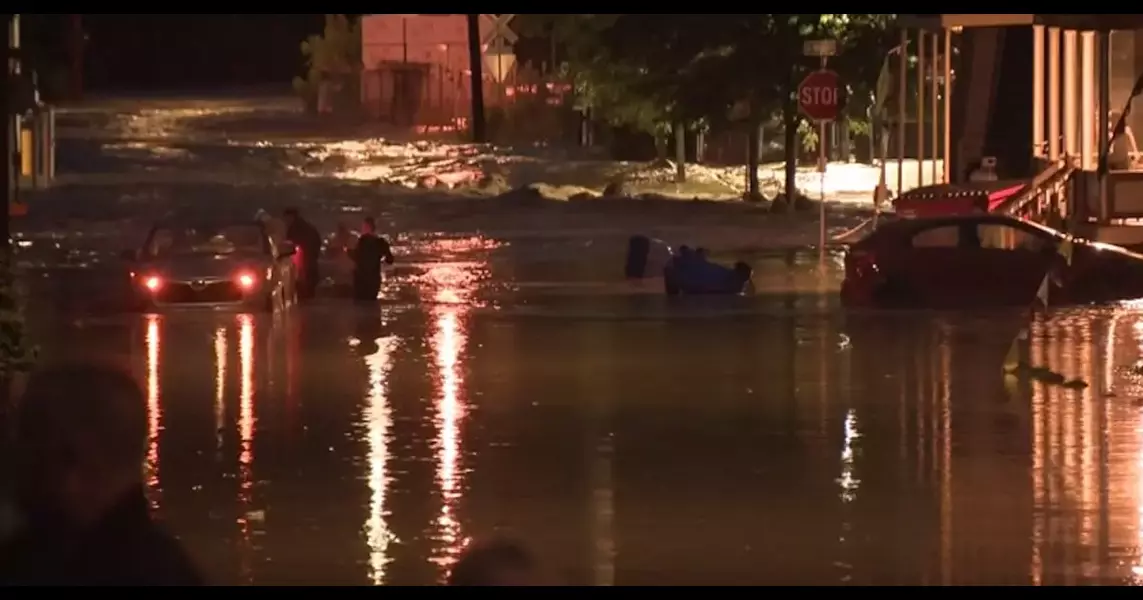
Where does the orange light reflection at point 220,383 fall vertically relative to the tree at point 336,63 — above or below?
below

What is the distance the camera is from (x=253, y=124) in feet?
262

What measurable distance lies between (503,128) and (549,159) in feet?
40.8

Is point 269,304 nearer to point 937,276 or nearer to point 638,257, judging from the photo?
point 638,257

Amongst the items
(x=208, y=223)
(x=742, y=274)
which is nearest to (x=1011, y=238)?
(x=742, y=274)

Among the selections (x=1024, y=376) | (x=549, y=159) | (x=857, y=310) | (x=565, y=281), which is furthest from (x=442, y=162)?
(x=1024, y=376)

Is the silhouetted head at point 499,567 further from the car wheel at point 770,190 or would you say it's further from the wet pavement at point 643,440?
the car wheel at point 770,190

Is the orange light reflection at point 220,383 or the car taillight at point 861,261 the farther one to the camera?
the car taillight at point 861,261

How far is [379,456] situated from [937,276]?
42.1 ft

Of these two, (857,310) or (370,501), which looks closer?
(370,501)

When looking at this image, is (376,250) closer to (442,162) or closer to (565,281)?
(565,281)

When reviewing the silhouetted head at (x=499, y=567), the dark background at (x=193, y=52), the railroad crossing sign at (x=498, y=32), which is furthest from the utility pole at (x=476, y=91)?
the silhouetted head at (x=499, y=567)

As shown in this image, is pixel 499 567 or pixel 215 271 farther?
pixel 215 271

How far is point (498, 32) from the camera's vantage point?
84000mm

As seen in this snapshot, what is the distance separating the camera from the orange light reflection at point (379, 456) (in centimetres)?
1165
